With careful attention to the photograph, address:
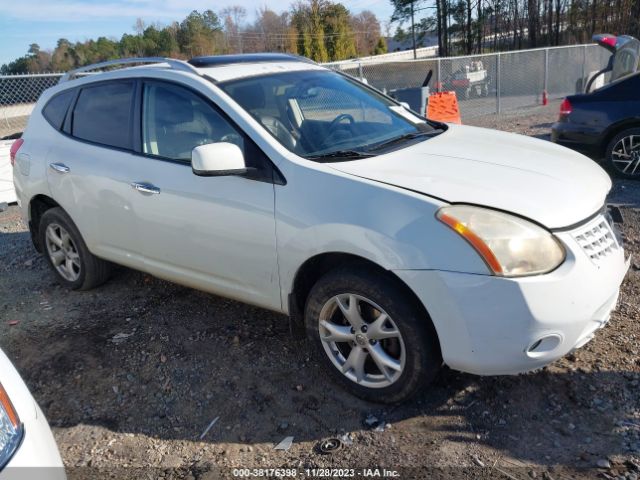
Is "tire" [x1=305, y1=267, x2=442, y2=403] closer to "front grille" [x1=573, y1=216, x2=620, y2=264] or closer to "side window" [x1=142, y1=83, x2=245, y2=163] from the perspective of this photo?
"front grille" [x1=573, y1=216, x2=620, y2=264]

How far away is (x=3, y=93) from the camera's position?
13734 mm

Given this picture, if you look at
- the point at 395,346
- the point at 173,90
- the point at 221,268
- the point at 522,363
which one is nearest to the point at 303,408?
the point at 395,346

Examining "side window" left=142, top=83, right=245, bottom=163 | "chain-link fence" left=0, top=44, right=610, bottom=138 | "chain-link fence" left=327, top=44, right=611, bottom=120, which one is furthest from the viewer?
"chain-link fence" left=327, top=44, right=611, bottom=120

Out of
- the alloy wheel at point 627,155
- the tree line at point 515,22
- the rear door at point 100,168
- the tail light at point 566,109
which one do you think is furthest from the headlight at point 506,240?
the tree line at point 515,22

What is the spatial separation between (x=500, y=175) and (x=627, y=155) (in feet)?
15.3

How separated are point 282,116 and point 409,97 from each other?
8.17 meters

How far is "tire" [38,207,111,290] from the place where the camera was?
4.50 m

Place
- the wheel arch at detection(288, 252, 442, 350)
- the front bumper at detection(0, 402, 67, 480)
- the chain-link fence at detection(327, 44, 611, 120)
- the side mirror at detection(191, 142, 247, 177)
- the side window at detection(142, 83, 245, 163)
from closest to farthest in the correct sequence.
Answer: the front bumper at detection(0, 402, 67, 480), the wheel arch at detection(288, 252, 442, 350), the side mirror at detection(191, 142, 247, 177), the side window at detection(142, 83, 245, 163), the chain-link fence at detection(327, 44, 611, 120)

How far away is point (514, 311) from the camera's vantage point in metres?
2.42

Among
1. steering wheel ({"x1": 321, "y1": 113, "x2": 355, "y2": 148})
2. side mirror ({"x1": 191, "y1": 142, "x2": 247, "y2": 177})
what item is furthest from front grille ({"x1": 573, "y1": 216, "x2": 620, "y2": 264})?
side mirror ({"x1": 191, "y1": 142, "x2": 247, "y2": 177})

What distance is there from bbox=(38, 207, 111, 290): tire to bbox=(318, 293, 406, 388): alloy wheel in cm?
242

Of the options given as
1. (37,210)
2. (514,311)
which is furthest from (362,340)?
(37,210)

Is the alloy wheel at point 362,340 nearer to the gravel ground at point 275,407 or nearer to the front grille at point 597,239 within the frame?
the gravel ground at point 275,407

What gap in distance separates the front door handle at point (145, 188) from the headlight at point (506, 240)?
1918mm
